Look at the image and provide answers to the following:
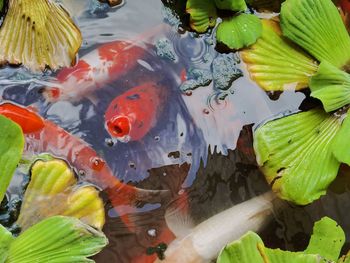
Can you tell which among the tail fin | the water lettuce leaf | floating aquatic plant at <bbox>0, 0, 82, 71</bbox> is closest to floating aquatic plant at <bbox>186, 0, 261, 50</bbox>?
floating aquatic plant at <bbox>0, 0, 82, 71</bbox>

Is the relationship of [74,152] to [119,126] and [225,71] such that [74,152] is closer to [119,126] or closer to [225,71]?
[119,126]

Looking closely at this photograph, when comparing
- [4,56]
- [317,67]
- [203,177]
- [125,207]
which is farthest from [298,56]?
[4,56]

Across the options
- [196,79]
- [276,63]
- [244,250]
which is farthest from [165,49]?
[244,250]

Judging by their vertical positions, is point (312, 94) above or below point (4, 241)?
above

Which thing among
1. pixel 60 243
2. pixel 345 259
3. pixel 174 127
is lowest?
pixel 345 259

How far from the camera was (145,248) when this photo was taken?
1.80 m

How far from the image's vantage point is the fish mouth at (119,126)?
1.86 metres

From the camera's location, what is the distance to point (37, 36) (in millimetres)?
1861

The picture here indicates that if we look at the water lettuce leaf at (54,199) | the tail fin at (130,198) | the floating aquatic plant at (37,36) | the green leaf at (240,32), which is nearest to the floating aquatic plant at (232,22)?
the green leaf at (240,32)

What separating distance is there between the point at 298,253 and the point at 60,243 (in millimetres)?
635

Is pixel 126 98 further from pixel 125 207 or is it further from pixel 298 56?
pixel 298 56

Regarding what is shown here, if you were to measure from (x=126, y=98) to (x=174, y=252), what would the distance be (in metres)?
0.47

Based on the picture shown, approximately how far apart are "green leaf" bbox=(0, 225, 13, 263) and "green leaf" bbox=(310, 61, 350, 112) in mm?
932

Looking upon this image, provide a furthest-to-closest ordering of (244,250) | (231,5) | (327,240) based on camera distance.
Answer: (231,5)
(327,240)
(244,250)
